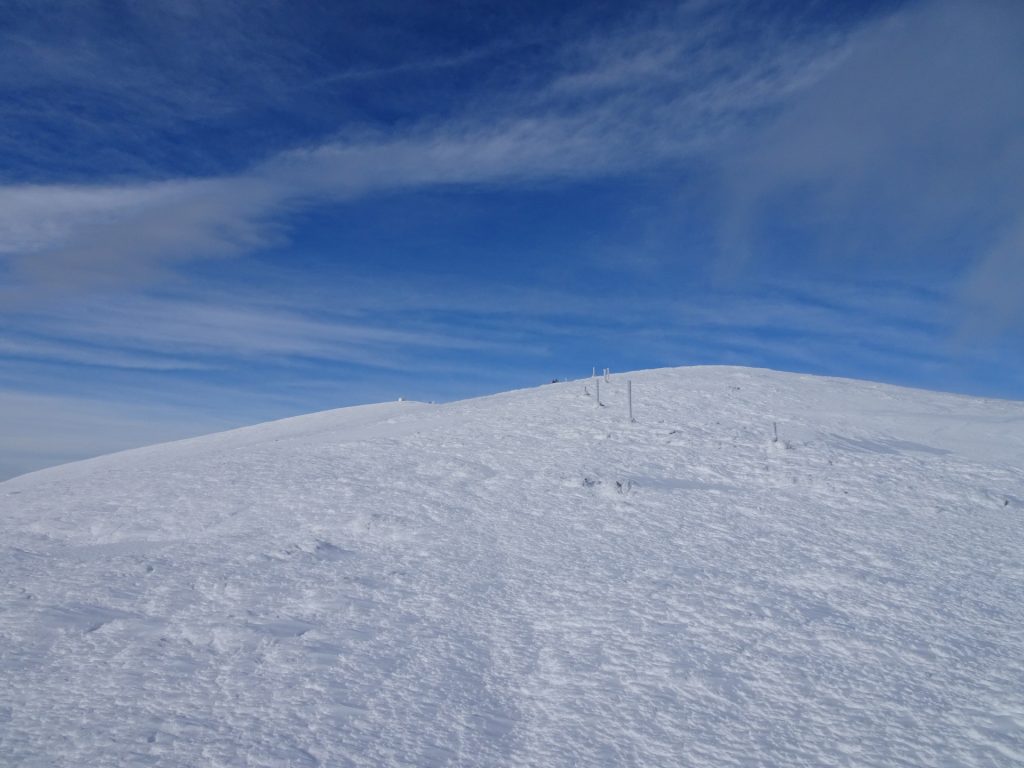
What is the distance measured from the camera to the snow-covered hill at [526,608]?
19.9ft

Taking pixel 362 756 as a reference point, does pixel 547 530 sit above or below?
above

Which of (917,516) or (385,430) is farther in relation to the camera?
(385,430)

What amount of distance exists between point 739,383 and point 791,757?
1707cm

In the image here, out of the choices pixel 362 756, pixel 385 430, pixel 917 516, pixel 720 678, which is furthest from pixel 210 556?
pixel 917 516

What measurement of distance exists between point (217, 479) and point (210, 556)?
171 inches

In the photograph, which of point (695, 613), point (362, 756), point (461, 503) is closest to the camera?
Result: point (362, 756)

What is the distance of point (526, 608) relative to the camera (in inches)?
334

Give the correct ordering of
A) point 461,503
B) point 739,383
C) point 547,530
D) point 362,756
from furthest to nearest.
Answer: point 739,383
point 461,503
point 547,530
point 362,756

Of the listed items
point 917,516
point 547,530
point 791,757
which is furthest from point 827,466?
point 791,757

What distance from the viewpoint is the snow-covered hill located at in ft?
19.9

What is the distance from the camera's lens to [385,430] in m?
18.7

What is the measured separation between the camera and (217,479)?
44.8ft

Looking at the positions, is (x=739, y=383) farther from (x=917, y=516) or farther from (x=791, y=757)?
(x=791, y=757)

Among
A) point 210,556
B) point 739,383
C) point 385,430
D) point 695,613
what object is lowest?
point 695,613
